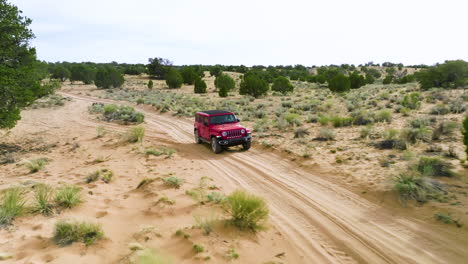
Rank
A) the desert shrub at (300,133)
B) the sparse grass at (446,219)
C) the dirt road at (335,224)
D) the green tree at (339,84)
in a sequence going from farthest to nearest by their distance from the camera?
the green tree at (339,84)
the desert shrub at (300,133)
the sparse grass at (446,219)
the dirt road at (335,224)

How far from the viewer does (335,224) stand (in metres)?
6.61

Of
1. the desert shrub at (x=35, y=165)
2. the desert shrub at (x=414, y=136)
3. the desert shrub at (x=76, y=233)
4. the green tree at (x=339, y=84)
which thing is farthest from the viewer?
the green tree at (x=339, y=84)

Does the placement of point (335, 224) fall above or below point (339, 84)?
below

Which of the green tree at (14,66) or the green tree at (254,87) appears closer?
the green tree at (14,66)

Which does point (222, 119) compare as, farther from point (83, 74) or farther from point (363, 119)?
point (83, 74)

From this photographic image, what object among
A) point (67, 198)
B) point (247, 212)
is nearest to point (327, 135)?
point (247, 212)

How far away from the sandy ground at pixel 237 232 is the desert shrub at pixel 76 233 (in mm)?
168

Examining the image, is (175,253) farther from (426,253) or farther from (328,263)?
(426,253)

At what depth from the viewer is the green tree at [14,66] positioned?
13414 mm

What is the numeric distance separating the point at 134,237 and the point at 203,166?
566 centimetres

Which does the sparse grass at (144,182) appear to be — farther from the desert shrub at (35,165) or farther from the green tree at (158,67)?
the green tree at (158,67)

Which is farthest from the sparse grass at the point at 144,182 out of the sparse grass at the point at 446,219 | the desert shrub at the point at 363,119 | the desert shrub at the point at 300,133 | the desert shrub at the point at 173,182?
the desert shrub at the point at 363,119

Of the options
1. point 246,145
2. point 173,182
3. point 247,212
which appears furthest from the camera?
point 246,145

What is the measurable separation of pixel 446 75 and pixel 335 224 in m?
32.2
